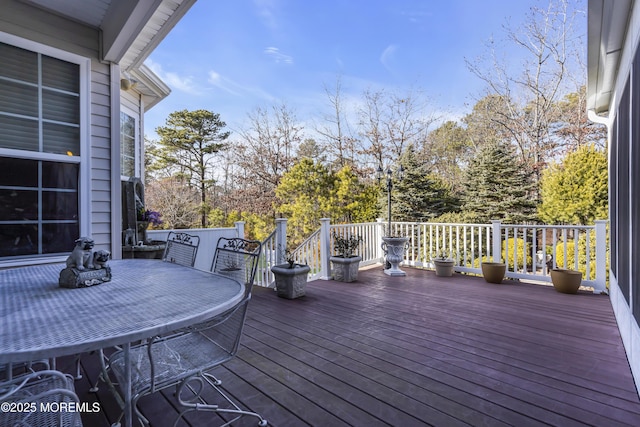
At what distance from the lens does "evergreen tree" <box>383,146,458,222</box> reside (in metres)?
9.90

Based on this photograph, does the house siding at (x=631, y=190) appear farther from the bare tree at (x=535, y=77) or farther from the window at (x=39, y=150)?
the bare tree at (x=535, y=77)

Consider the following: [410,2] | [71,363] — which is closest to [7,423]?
[71,363]

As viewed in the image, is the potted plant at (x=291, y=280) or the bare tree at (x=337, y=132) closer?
the potted plant at (x=291, y=280)

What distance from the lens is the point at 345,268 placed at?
16.9ft

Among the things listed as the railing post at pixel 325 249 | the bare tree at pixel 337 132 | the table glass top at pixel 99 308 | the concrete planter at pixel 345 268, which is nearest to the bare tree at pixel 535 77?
the bare tree at pixel 337 132

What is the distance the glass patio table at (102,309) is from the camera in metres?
1.02

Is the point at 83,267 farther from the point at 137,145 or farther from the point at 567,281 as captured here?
the point at 567,281

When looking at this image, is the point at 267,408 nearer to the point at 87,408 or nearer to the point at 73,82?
the point at 87,408

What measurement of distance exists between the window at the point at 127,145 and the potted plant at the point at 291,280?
8.57 feet

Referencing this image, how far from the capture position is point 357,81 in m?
12.0

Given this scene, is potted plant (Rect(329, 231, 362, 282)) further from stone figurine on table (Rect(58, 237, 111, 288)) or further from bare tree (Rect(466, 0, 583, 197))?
bare tree (Rect(466, 0, 583, 197))

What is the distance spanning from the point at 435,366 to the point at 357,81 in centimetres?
1151

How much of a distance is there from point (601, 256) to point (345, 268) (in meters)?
3.51

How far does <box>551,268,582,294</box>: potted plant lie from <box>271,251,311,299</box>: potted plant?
137 inches
